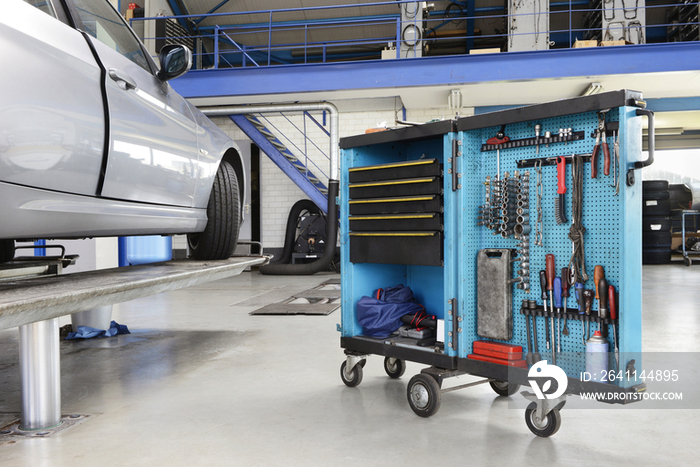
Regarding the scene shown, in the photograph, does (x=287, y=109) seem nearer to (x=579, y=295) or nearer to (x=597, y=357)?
(x=579, y=295)

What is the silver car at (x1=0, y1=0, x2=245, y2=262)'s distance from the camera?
163cm

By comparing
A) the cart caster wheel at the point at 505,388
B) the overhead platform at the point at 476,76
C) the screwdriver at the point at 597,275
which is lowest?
the cart caster wheel at the point at 505,388

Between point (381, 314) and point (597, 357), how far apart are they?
121 centimetres

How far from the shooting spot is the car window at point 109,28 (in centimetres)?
233

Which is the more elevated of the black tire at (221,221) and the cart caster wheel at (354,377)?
the black tire at (221,221)

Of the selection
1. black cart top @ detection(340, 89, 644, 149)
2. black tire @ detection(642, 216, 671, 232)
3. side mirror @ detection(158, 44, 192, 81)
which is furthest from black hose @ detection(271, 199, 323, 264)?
side mirror @ detection(158, 44, 192, 81)

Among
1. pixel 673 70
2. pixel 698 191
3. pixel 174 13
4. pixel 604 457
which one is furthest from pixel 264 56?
pixel 604 457

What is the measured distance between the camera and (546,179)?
7.91 feet

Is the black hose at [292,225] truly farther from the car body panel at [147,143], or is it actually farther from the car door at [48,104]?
the car door at [48,104]

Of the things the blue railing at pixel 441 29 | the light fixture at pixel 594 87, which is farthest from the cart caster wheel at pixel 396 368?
the blue railing at pixel 441 29

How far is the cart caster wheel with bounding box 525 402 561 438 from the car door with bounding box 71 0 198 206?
6.42 feet

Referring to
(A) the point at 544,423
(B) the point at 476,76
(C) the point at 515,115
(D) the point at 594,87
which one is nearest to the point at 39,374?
(A) the point at 544,423

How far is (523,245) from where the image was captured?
2445 millimetres

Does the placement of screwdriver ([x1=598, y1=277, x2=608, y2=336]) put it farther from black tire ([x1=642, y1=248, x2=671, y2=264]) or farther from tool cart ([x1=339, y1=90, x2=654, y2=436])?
black tire ([x1=642, y1=248, x2=671, y2=264])
